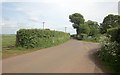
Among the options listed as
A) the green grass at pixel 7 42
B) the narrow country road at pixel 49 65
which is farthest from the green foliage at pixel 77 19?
the narrow country road at pixel 49 65

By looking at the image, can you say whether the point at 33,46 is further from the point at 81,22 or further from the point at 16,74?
the point at 81,22

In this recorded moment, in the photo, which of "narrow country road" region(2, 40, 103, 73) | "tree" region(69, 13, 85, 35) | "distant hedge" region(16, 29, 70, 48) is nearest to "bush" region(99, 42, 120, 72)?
"narrow country road" region(2, 40, 103, 73)

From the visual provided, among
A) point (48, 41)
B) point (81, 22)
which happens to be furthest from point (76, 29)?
point (48, 41)

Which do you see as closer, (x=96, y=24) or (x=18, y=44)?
(x=18, y=44)

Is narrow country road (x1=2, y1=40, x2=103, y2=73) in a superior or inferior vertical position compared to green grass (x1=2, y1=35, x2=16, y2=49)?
inferior

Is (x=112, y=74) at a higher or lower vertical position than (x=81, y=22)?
lower

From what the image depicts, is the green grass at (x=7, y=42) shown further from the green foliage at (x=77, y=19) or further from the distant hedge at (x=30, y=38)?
the green foliage at (x=77, y=19)

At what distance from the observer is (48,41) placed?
34.7 m

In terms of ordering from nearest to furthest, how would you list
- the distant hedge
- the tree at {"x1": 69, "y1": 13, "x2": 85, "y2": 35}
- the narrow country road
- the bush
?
the narrow country road → the bush → the distant hedge → the tree at {"x1": 69, "y1": 13, "x2": 85, "y2": 35}

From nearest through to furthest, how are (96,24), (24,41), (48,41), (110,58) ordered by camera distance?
(110,58) → (24,41) → (48,41) → (96,24)

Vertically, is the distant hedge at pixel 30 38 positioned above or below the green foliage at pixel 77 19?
below

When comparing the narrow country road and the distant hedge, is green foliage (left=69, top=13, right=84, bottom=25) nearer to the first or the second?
the distant hedge

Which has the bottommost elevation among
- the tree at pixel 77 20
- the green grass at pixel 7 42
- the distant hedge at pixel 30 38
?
the green grass at pixel 7 42

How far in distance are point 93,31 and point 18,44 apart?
62.7m
